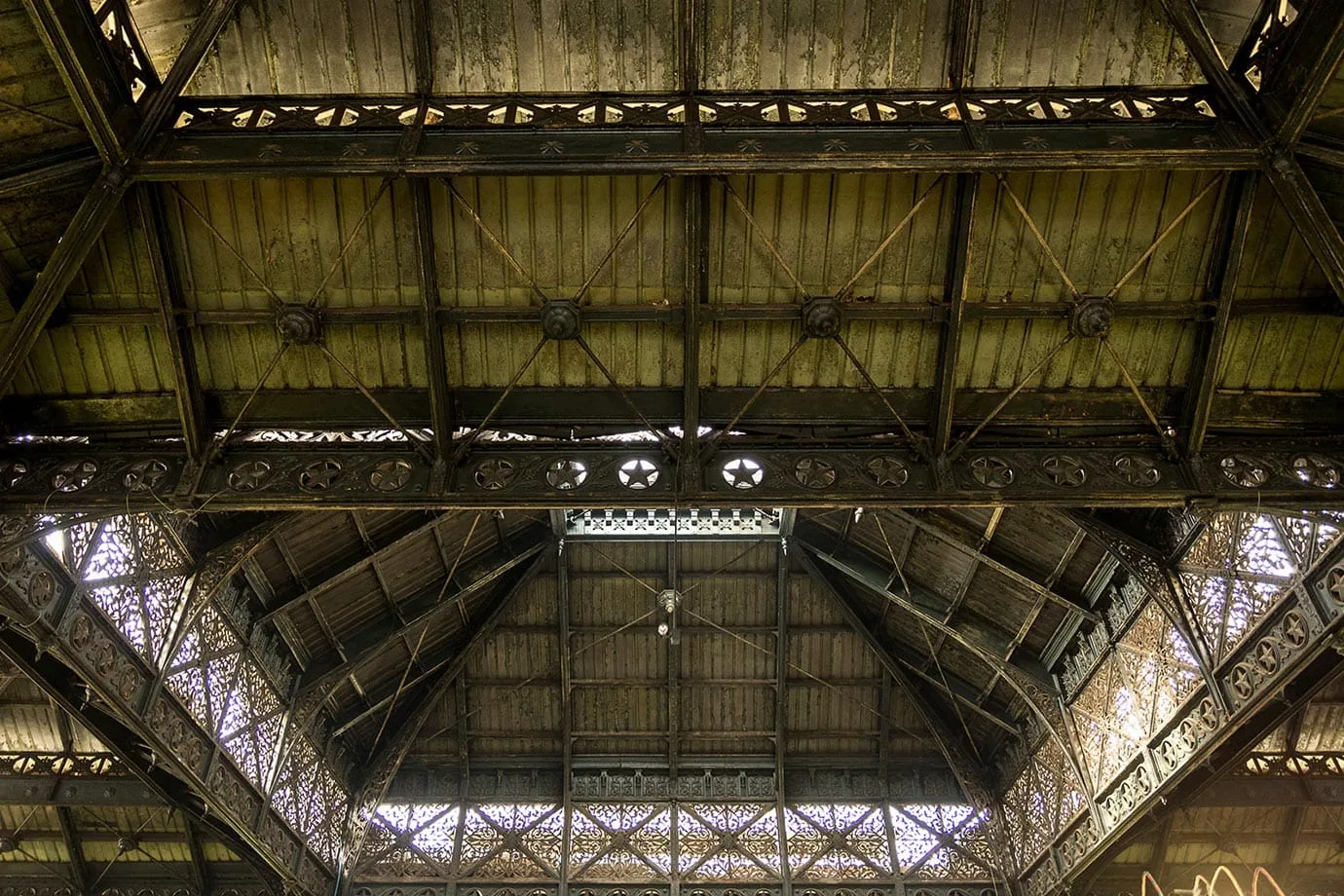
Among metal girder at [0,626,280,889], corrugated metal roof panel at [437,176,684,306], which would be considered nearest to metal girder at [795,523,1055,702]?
corrugated metal roof panel at [437,176,684,306]

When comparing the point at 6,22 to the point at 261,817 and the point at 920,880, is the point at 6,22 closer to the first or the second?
the point at 261,817

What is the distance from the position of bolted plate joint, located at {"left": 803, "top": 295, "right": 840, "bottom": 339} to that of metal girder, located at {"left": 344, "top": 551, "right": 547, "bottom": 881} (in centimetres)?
827

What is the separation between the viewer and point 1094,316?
9414 mm

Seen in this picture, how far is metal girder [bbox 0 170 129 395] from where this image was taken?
8.07 metres

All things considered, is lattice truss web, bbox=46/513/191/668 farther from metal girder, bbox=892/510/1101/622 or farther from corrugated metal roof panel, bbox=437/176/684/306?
metal girder, bbox=892/510/1101/622

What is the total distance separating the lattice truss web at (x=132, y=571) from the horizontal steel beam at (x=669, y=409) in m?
1.20

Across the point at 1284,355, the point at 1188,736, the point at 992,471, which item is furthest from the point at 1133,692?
the point at 992,471

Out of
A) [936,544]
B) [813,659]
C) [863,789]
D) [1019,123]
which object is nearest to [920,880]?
[863,789]

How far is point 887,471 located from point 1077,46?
15.6 ft

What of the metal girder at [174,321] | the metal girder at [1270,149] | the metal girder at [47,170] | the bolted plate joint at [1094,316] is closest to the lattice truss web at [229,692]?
the metal girder at [174,321]

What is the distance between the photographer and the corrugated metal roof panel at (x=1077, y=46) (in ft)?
29.5

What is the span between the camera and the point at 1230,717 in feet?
33.8

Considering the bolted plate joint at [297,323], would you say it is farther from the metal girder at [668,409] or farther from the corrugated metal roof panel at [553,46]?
the corrugated metal roof panel at [553,46]

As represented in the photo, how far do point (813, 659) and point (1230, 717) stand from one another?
26.5 ft
